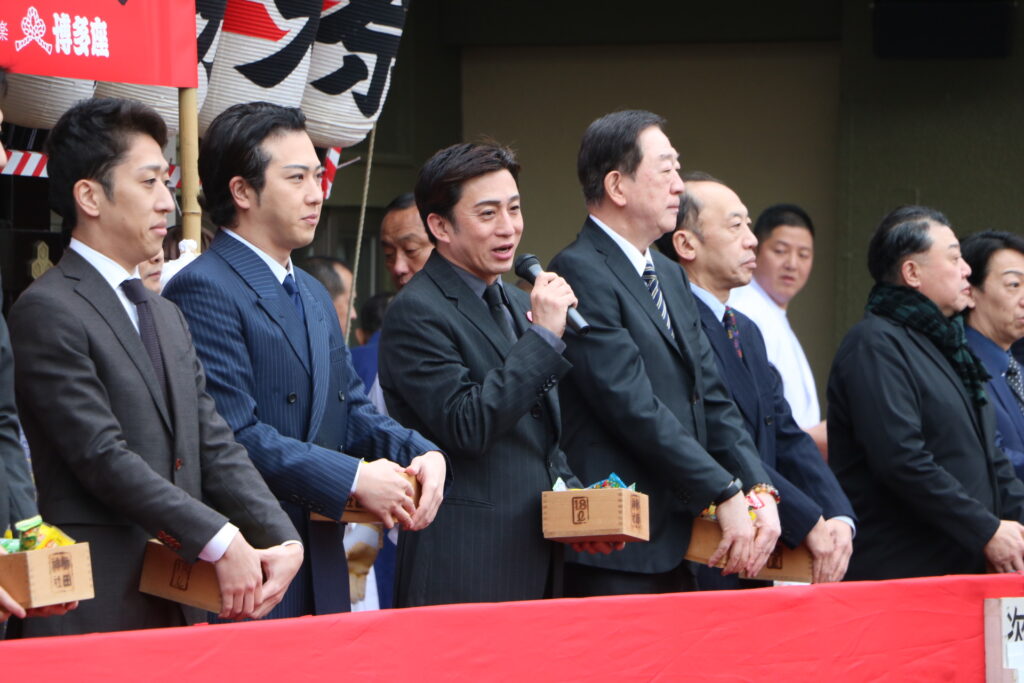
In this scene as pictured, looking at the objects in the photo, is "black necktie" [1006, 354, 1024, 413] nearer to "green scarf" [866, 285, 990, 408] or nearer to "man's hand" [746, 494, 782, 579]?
"green scarf" [866, 285, 990, 408]

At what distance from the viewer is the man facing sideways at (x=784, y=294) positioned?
5.88 m

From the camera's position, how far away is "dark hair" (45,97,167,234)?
124 inches

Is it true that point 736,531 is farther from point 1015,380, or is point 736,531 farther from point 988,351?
point 1015,380

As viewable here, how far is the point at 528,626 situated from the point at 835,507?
154 cm

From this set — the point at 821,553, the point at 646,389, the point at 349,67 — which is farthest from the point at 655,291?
the point at 349,67

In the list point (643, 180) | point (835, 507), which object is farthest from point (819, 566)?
point (643, 180)

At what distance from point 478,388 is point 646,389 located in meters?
0.46

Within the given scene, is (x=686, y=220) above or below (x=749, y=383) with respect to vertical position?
above

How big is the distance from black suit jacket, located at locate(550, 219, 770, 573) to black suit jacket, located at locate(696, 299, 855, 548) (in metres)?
0.23

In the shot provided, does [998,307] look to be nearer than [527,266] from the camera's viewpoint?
No

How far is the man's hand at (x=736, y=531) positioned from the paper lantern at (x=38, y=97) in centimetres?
199

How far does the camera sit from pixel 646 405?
12.3 feet

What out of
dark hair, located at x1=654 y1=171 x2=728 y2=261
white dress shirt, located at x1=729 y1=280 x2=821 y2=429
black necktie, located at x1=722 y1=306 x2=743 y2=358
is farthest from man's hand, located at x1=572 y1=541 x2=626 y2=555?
white dress shirt, located at x1=729 y1=280 x2=821 y2=429

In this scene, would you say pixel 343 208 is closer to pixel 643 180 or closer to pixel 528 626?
pixel 643 180
